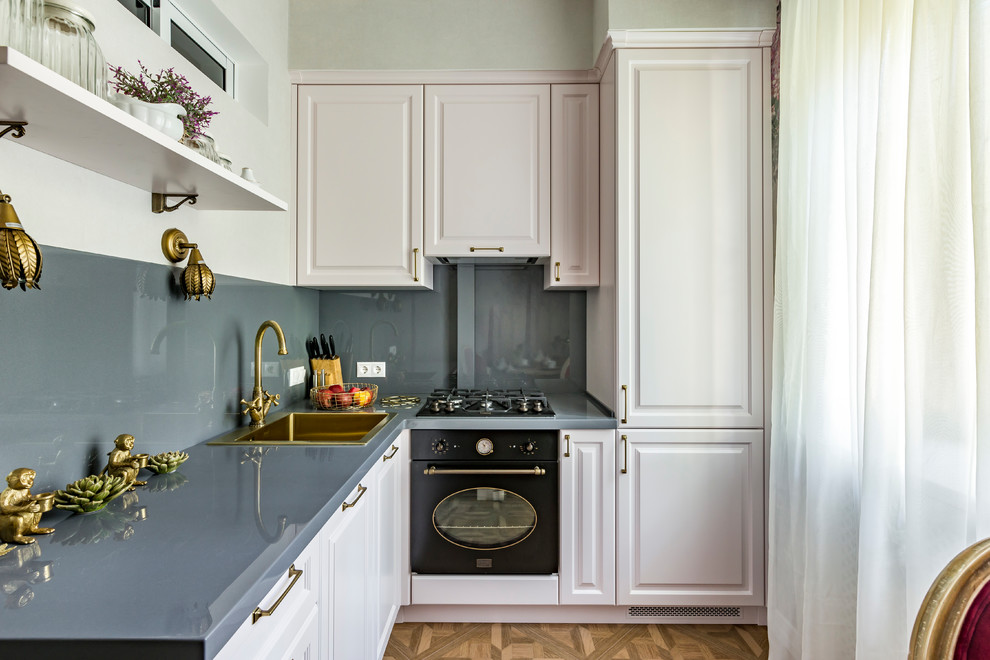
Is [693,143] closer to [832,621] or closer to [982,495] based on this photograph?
[982,495]

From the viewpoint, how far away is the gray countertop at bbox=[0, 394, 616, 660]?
0.65m

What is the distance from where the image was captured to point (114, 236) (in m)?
1.27

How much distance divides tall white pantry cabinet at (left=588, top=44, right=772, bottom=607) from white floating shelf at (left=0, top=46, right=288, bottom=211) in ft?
4.74

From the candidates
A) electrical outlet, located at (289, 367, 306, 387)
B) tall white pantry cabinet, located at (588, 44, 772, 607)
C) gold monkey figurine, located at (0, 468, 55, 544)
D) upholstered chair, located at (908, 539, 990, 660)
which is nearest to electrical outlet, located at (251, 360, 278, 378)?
electrical outlet, located at (289, 367, 306, 387)

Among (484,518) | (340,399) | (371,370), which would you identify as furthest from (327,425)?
(484,518)

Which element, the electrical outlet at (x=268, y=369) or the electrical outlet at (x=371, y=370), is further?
the electrical outlet at (x=371, y=370)

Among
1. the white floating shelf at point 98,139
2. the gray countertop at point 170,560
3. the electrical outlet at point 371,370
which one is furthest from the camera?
the electrical outlet at point 371,370

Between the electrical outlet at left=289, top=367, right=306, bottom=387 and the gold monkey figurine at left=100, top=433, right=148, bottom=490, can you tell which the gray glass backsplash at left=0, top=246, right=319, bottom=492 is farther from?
the electrical outlet at left=289, top=367, right=306, bottom=387

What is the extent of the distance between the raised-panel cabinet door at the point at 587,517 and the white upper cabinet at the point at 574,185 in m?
0.74

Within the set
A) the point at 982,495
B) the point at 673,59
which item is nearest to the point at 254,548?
the point at 982,495

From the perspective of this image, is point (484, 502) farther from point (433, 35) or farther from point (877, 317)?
point (433, 35)

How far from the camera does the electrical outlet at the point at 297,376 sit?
2.37 meters

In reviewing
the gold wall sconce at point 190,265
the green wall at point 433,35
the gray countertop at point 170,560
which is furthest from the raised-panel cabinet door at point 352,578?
the green wall at point 433,35

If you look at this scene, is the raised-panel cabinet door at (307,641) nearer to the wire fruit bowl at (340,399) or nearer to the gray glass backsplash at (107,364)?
the gray glass backsplash at (107,364)
